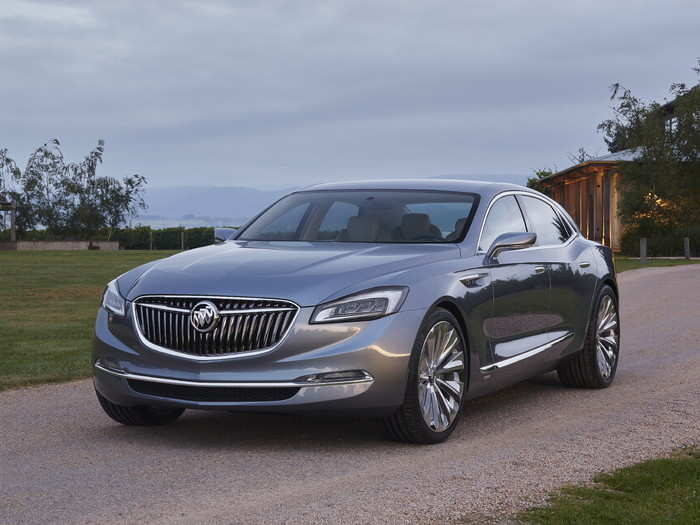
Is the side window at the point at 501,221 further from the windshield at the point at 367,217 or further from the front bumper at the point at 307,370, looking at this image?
the front bumper at the point at 307,370

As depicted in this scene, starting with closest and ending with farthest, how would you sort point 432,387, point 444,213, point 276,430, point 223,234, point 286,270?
point 286,270
point 432,387
point 276,430
point 444,213
point 223,234

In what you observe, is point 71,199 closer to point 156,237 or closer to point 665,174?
point 156,237

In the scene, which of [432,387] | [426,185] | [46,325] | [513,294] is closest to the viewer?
[432,387]

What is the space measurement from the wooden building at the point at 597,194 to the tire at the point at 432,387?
42.0 metres

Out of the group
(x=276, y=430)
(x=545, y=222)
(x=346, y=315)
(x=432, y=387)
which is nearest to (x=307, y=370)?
(x=346, y=315)

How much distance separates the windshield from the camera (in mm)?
7793

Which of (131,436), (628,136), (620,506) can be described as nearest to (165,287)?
(131,436)

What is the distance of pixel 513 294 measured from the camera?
7.84 m

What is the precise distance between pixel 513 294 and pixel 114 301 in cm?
270

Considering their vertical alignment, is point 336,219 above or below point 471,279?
above

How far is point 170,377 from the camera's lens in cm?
652

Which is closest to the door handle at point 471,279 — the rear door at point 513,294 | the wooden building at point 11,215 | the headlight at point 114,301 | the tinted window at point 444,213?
the rear door at point 513,294

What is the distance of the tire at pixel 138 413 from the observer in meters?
7.29

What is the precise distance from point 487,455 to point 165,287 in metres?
2.10
